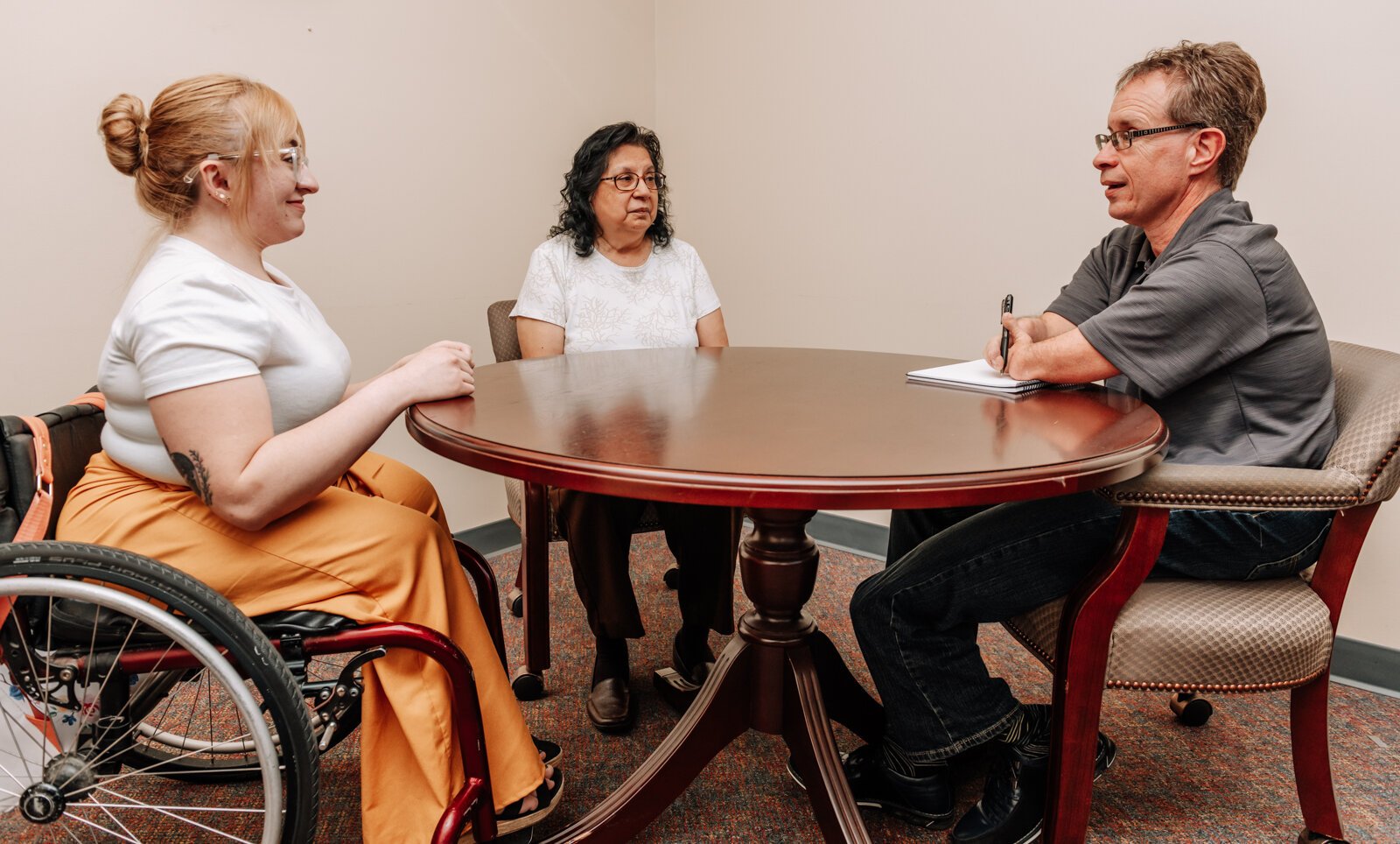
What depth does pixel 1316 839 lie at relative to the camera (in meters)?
1.51

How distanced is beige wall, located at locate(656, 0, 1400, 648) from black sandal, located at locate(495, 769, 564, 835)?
179 cm

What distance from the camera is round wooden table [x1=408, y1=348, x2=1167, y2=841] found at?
1.02 m

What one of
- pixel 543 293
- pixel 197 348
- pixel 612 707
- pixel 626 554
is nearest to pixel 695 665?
pixel 612 707

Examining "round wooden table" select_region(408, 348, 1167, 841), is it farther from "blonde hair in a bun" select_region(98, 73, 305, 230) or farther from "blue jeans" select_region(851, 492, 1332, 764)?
"blonde hair in a bun" select_region(98, 73, 305, 230)

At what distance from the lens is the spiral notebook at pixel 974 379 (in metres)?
1.53

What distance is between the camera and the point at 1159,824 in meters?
1.62

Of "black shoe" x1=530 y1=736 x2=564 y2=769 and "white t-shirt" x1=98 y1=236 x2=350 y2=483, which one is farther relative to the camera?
"black shoe" x1=530 y1=736 x2=564 y2=769

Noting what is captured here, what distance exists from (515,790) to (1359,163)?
83.9 inches

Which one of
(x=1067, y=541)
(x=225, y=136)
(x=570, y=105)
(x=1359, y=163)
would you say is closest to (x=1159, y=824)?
(x=1067, y=541)

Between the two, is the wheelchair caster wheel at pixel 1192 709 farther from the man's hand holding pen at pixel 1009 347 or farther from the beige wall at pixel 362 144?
the beige wall at pixel 362 144

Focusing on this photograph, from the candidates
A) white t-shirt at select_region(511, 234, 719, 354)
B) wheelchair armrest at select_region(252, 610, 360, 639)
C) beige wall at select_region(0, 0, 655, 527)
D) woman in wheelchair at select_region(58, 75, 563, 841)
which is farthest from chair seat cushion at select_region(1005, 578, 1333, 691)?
beige wall at select_region(0, 0, 655, 527)

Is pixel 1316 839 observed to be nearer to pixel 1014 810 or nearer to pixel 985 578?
pixel 1014 810

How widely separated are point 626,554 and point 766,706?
0.51 m

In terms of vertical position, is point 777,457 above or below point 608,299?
below
